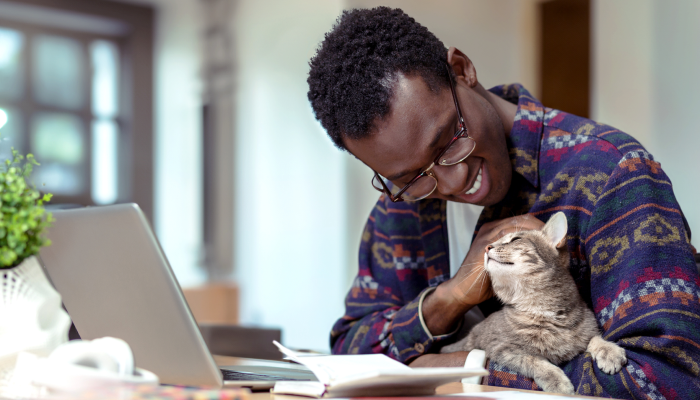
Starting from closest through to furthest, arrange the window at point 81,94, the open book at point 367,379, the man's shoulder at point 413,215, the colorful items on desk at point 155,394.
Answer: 1. the colorful items on desk at point 155,394
2. the open book at point 367,379
3. the man's shoulder at point 413,215
4. the window at point 81,94

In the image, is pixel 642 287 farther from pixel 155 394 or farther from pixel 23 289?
pixel 23 289

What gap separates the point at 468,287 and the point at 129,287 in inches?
25.1

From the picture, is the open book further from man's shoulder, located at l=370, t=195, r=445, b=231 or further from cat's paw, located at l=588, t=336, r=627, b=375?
man's shoulder, located at l=370, t=195, r=445, b=231

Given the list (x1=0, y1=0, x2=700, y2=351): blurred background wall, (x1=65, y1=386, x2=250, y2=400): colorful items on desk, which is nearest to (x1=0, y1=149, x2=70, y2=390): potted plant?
(x1=65, y1=386, x2=250, y2=400): colorful items on desk

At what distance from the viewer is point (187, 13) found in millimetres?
4051

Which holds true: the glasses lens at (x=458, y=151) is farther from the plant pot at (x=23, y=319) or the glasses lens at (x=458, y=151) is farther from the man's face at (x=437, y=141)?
the plant pot at (x=23, y=319)

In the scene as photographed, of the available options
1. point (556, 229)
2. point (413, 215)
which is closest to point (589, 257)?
point (556, 229)

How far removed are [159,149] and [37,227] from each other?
3.60 meters

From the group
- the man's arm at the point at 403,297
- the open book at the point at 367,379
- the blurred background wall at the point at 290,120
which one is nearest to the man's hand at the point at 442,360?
the man's arm at the point at 403,297

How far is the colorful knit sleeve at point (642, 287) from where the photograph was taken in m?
0.89

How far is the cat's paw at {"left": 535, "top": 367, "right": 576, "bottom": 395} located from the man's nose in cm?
36

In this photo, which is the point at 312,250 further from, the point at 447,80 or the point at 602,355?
the point at 602,355

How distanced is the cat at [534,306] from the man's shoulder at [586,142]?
5.3 inches

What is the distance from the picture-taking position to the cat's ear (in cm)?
107
